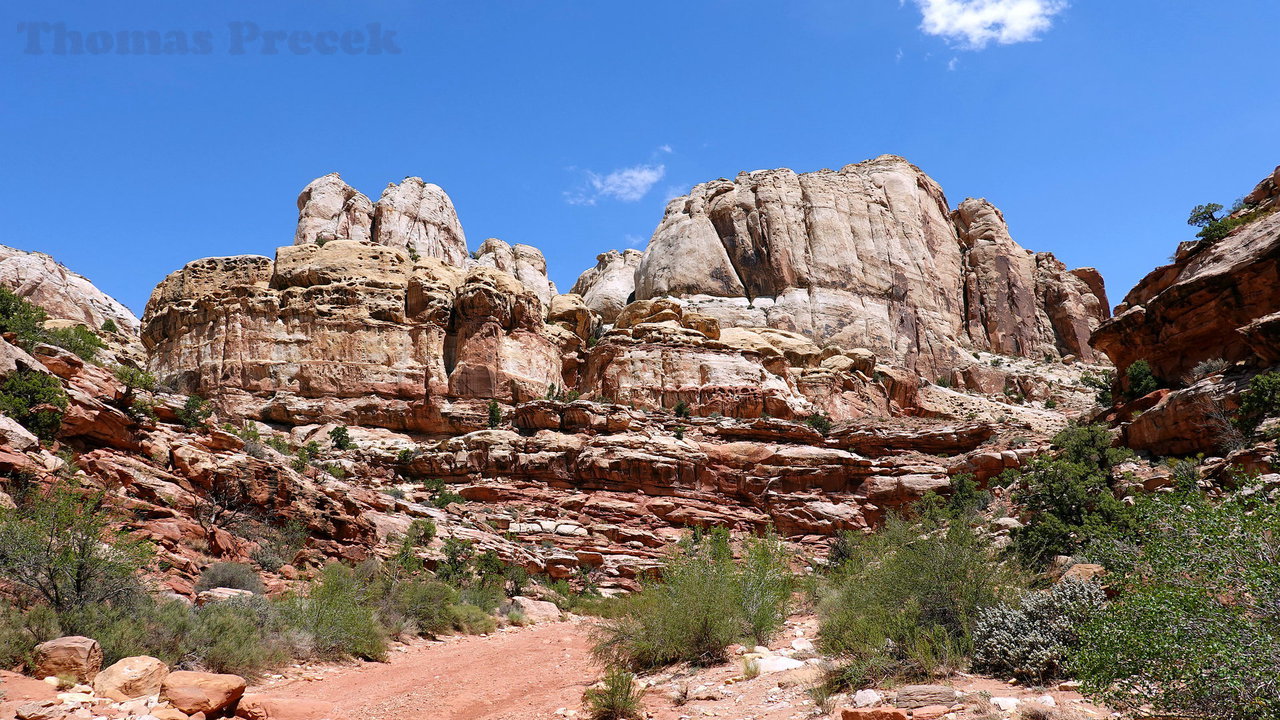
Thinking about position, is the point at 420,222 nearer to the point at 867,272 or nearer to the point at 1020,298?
the point at 867,272

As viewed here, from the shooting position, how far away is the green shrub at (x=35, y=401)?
14.4m

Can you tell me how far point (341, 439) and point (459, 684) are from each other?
94.4ft

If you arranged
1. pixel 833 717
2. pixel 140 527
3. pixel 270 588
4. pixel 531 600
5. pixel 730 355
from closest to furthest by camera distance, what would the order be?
pixel 833 717 → pixel 140 527 → pixel 270 588 → pixel 531 600 → pixel 730 355

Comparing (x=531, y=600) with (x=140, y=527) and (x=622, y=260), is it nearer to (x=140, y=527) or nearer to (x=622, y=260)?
(x=140, y=527)

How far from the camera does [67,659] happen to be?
7871 mm

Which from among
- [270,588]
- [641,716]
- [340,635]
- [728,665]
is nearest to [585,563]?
[270,588]

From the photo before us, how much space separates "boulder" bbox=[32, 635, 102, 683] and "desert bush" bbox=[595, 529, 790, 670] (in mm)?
6167

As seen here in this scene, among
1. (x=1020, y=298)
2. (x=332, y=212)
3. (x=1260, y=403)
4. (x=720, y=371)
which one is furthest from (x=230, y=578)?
(x=1020, y=298)

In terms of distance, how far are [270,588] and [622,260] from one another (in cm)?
6818

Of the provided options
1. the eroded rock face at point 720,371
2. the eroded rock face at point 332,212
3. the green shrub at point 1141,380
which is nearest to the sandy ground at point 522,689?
the green shrub at point 1141,380

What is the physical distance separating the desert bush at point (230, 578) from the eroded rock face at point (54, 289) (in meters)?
53.1

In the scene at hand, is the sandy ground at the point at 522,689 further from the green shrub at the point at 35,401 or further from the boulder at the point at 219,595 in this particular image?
the green shrub at the point at 35,401

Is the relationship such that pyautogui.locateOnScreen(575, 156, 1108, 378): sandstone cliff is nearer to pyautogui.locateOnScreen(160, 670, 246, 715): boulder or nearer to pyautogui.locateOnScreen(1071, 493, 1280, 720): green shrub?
pyautogui.locateOnScreen(160, 670, 246, 715): boulder

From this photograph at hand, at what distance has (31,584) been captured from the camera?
9195mm
